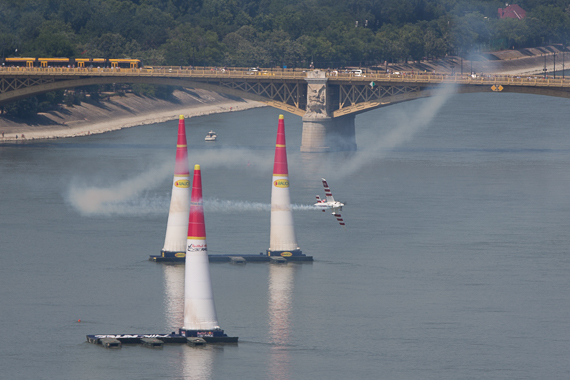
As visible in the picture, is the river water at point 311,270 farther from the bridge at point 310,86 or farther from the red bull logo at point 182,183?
the bridge at point 310,86

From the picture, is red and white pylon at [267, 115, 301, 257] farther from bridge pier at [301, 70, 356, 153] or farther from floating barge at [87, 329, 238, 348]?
bridge pier at [301, 70, 356, 153]

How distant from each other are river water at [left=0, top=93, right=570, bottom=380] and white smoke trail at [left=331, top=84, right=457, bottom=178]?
81.5 inches

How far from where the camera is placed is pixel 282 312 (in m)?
57.7

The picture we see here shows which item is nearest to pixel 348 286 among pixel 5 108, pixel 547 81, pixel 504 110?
pixel 547 81

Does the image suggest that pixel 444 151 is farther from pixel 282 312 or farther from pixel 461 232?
pixel 282 312

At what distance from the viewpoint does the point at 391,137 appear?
509 feet

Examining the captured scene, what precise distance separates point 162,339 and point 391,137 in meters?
107

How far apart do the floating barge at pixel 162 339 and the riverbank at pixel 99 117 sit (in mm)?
99702

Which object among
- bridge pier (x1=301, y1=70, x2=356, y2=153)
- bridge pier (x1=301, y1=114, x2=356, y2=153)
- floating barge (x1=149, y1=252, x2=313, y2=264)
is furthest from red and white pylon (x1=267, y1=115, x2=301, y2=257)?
bridge pier (x1=301, y1=70, x2=356, y2=153)

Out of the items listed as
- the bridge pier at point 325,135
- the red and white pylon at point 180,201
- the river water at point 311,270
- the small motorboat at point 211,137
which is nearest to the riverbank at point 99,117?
the small motorboat at point 211,137

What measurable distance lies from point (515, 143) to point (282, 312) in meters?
89.9

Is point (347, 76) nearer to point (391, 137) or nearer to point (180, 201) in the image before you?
point (391, 137)

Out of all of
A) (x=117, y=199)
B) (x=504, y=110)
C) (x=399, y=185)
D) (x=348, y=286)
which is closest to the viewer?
(x=348, y=286)

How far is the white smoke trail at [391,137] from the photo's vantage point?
124 m
